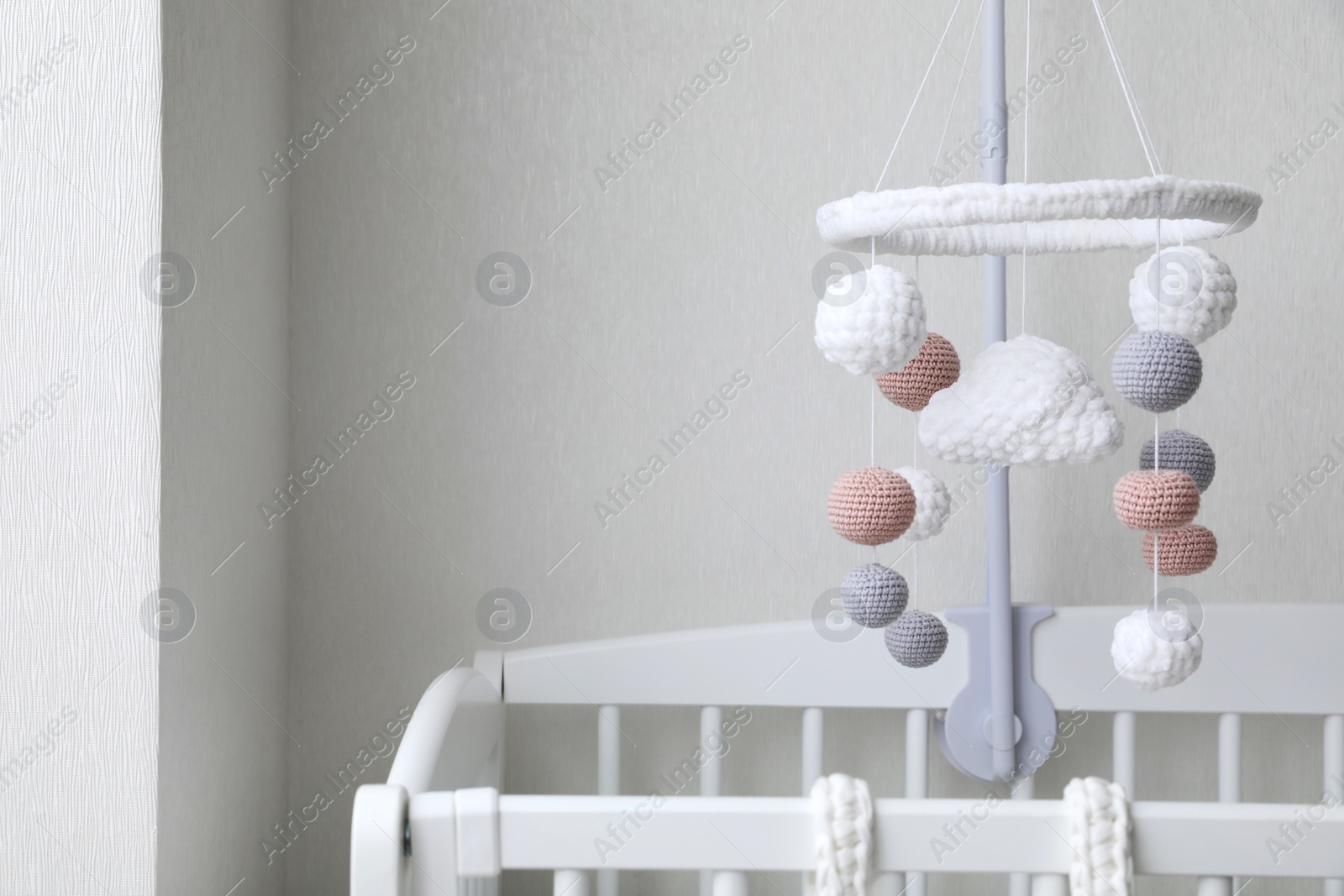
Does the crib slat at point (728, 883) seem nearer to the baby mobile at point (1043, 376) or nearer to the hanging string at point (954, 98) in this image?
the baby mobile at point (1043, 376)

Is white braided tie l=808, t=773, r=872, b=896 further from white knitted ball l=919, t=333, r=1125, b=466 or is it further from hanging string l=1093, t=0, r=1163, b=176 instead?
hanging string l=1093, t=0, r=1163, b=176

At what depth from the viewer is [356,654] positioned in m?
1.20

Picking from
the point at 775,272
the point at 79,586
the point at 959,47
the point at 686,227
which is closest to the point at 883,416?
the point at 775,272

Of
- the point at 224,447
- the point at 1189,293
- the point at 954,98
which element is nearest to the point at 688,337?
the point at 954,98

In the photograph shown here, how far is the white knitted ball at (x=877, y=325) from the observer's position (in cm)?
64

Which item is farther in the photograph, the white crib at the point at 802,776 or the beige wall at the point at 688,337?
the beige wall at the point at 688,337

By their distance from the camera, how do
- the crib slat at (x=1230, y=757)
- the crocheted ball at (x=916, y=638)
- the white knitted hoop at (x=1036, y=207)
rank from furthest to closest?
the crib slat at (x=1230, y=757)
the crocheted ball at (x=916, y=638)
the white knitted hoop at (x=1036, y=207)

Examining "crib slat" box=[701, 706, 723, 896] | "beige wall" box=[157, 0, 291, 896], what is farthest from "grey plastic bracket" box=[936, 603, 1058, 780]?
"beige wall" box=[157, 0, 291, 896]

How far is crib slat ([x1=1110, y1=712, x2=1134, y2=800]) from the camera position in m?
1.11

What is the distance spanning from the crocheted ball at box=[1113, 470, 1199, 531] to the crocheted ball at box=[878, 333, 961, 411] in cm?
14

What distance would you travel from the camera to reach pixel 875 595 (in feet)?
2.34

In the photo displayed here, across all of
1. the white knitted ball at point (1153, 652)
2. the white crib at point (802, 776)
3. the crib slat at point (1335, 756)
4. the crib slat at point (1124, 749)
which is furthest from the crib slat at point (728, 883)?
the crib slat at point (1335, 756)

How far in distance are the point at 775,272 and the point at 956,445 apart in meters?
0.52

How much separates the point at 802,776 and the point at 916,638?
48 cm
